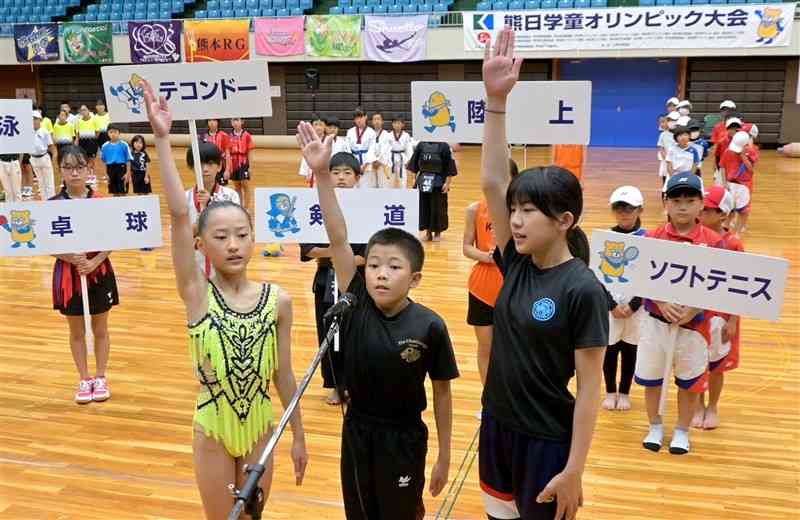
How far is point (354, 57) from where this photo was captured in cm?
1775

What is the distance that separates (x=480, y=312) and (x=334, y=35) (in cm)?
1471

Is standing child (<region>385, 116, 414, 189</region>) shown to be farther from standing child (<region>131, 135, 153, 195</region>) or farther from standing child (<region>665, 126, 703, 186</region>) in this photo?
standing child (<region>131, 135, 153, 195</region>)

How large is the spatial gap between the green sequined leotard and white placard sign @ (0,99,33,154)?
3.45 metres

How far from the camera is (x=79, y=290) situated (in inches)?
185

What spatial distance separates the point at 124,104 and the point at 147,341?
2055mm

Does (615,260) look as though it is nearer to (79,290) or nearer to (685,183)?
(685,183)

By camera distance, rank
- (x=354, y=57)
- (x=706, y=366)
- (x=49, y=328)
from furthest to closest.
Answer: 1. (x=354, y=57)
2. (x=49, y=328)
3. (x=706, y=366)

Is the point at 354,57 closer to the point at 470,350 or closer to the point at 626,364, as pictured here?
the point at 470,350

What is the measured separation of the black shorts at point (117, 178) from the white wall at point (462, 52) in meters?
6.90

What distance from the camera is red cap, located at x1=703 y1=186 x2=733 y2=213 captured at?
4.25 metres

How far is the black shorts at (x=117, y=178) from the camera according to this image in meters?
12.2

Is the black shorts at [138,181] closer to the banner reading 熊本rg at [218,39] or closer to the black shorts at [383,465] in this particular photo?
the banner reading 熊本rg at [218,39]

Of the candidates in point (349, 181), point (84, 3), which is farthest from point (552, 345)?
point (84, 3)

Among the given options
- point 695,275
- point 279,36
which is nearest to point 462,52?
point 279,36
